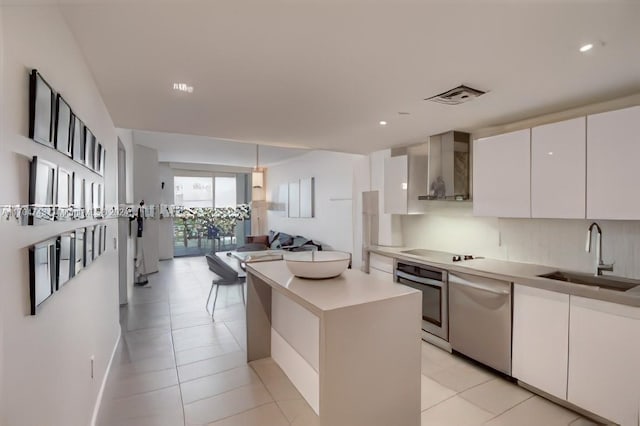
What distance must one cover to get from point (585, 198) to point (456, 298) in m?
1.35

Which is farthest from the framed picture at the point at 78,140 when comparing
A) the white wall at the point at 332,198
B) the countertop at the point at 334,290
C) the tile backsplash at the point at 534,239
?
the white wall at the point at 332,198

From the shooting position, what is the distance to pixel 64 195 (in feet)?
4.49

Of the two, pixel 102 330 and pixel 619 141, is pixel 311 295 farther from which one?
pixel 619 141

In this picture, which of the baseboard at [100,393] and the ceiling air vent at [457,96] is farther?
the ceiling air vent at [457,96]

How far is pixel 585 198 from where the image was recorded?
231 centimetres

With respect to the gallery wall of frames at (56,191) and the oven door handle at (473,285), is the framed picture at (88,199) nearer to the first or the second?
the gallery wall of frames at (56,191)

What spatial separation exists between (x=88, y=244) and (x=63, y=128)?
0.78 m

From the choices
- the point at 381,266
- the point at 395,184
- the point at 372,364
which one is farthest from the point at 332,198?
the point at 372,364

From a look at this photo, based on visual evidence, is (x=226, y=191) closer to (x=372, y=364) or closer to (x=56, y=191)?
(x=56, y=191)

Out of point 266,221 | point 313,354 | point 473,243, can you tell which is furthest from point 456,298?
Result: point 266,221

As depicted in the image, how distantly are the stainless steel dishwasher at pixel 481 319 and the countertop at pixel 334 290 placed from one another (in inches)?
46.2

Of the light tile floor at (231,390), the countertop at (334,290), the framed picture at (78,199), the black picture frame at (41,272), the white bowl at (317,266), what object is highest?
the framed picture at (78,199)

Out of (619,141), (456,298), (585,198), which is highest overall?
(619,141)

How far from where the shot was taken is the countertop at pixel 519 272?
2.01 m
